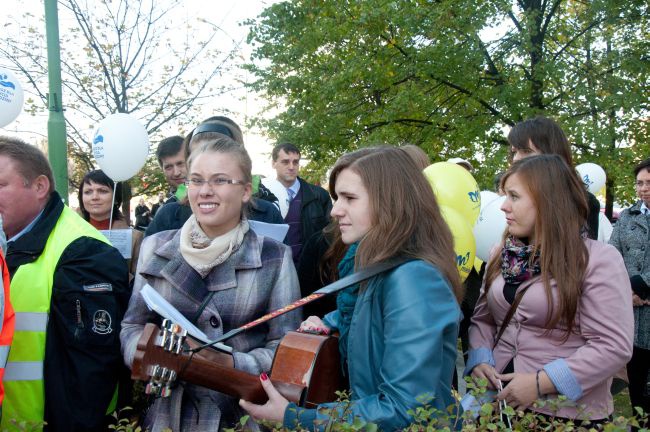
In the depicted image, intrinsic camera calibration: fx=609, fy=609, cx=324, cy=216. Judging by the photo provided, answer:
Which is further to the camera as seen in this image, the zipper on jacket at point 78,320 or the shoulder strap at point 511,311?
the shoulder strap at point 511,311

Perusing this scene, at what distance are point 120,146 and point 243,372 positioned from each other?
416 centimetres

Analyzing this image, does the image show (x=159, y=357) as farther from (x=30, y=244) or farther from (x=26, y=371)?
(x=30, y=244)

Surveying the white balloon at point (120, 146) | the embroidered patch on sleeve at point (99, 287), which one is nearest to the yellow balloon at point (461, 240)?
the embroidered patch on sleeve at point (99, 287)

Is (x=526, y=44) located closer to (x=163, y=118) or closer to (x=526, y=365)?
(x=163, y=118)

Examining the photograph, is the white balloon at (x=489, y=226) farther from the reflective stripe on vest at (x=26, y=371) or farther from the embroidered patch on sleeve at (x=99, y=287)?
the reflective stripe on vest at (x=26, y=371)

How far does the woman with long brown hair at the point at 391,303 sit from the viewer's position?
174cm

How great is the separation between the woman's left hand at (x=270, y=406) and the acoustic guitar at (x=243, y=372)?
0.03 meters

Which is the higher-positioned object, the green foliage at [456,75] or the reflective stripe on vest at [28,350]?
the green foliage at [456,75]

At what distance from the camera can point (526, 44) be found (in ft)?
34.1

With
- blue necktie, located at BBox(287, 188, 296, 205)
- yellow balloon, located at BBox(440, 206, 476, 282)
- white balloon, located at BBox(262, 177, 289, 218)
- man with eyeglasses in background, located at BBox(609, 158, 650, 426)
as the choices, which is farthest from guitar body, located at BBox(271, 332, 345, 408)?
blue necktie, located at BBox(287, 188, 296, 205)

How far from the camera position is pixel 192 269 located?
2393 mm

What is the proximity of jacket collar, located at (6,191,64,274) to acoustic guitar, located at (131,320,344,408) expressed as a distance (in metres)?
0.89

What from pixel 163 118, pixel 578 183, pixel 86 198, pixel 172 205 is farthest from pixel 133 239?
pixel 163 118

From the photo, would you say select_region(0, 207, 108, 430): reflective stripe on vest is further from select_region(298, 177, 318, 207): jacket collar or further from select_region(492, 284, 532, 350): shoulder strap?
select_region(298, 177, 318, 207): jacket collar
